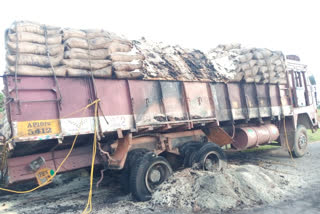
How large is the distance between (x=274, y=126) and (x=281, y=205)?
5.29 meters

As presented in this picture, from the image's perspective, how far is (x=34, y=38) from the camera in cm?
502

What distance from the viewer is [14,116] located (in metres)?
4.53

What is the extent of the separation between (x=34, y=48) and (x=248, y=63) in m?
6.31

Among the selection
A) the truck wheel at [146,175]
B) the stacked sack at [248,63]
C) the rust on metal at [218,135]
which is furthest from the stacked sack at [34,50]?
the stacked sack at [248,63]

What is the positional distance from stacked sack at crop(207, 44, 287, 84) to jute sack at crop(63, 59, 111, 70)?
12.5 feet

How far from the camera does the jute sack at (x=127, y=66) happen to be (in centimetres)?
571

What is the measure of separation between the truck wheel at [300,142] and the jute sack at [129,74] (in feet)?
23.0

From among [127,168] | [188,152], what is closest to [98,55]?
[127,168]

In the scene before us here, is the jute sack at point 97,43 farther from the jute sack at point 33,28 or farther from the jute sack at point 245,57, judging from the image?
the jute sack at point 245,57

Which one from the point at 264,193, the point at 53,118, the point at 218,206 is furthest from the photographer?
the point at 264,193

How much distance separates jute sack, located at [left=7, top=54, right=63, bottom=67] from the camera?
468 centimetres

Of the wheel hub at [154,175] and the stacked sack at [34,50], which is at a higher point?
the stacked sack at [34,50]

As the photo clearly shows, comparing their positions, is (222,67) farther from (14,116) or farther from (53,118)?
(14,116)

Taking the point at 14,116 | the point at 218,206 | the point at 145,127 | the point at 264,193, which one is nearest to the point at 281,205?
the point at 264,193
